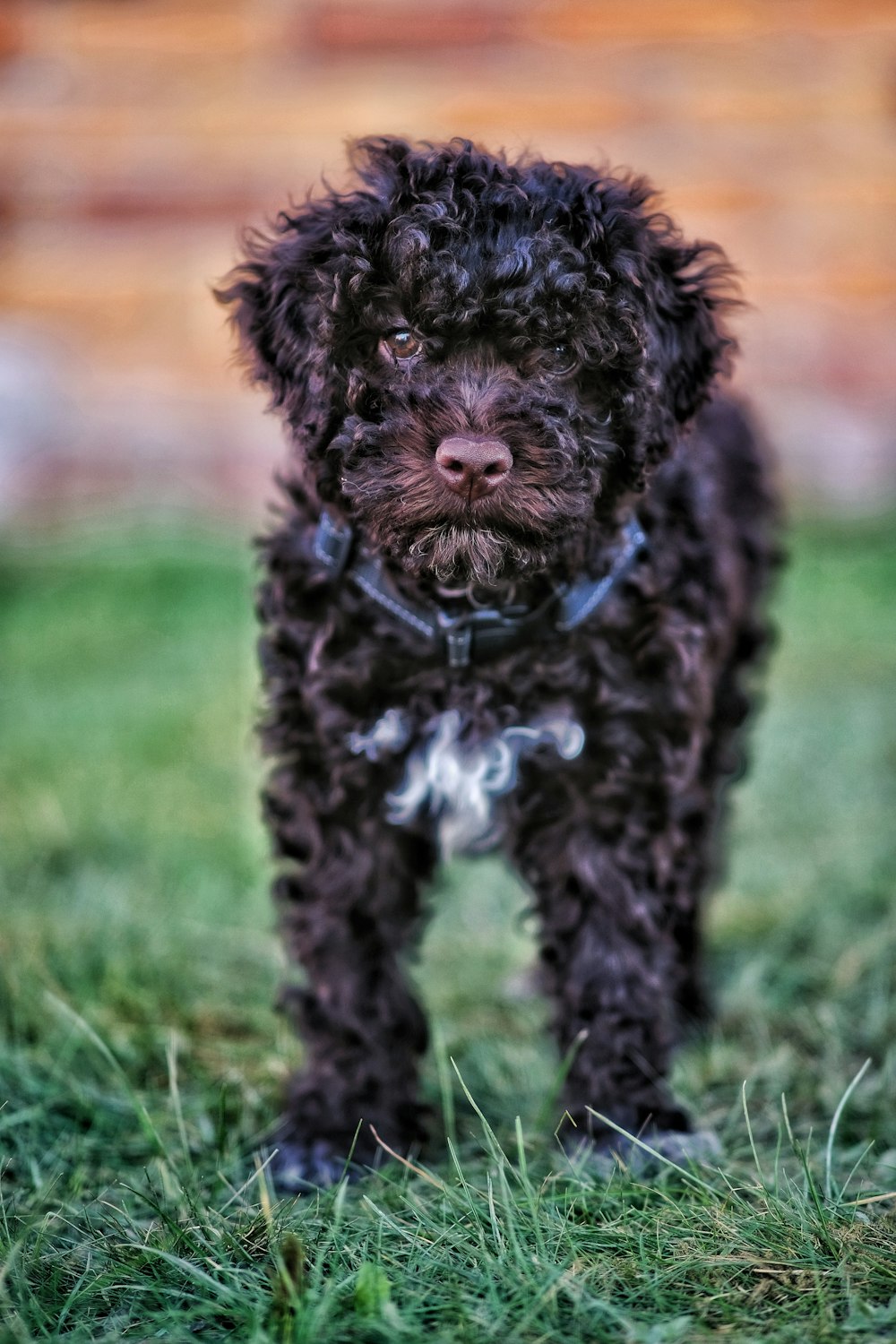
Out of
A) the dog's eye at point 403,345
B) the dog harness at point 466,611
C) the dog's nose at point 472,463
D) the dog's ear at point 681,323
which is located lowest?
the dog harness at point 466,611

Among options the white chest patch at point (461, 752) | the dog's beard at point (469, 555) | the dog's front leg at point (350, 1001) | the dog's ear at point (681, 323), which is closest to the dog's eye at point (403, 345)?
the dog's beard at point (469, 555)

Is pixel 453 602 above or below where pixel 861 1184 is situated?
above

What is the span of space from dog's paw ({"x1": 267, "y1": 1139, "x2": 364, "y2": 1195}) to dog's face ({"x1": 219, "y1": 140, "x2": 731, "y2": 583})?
123cm

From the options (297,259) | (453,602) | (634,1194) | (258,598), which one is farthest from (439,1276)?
(297,259)

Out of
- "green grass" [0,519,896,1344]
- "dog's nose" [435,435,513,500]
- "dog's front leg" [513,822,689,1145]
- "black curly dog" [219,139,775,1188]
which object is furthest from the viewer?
"dog's front leg" [513,822,689,1145]

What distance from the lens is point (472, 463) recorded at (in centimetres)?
238

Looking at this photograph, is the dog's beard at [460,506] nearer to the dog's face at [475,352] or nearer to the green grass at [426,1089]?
the dog's face at [475,352]

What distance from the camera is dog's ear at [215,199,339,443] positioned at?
262 centimetres

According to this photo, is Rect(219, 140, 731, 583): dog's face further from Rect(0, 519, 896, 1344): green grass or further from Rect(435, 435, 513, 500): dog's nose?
Rect(0, 519, 896, 1344): green grass

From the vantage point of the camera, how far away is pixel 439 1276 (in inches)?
82.4

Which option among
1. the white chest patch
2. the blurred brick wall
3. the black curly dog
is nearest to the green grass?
the black curly dog

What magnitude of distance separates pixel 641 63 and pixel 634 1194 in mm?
8910

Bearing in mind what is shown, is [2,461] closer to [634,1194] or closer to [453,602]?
[453,602]

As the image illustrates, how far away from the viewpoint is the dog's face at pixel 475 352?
2.45 metres
